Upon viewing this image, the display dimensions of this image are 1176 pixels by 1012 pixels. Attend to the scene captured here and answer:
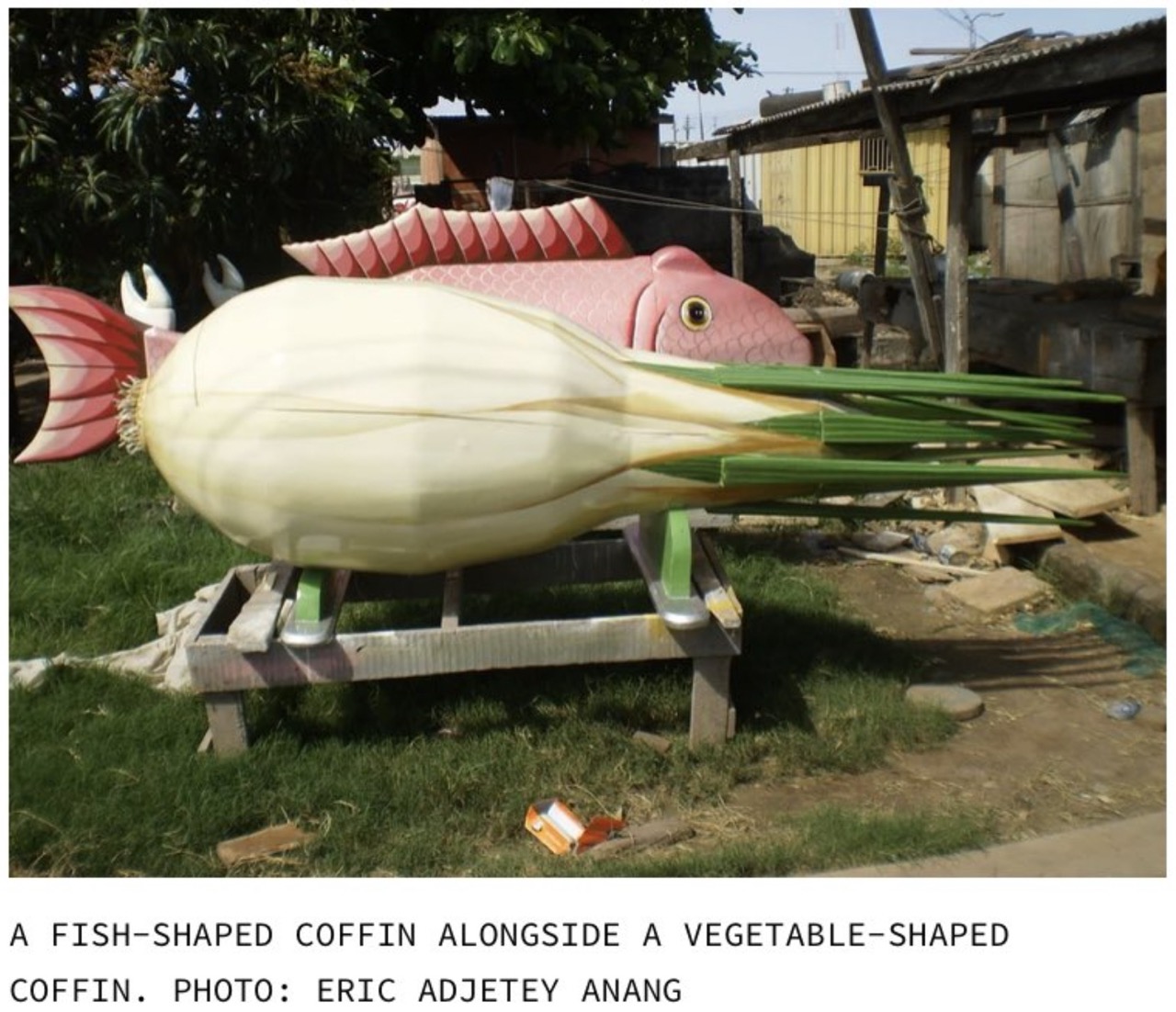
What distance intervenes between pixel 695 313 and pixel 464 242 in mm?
938

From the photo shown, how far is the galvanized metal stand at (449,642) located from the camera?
3.64m

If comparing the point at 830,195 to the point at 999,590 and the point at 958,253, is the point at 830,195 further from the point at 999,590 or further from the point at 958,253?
the point at 999,590

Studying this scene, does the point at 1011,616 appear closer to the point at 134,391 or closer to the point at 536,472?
the point at 536,472

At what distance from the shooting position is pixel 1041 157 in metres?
12.9

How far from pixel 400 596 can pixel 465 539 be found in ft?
2.97

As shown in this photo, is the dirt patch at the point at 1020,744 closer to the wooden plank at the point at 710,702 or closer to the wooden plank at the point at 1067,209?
the wooden plank at the point at 710,702

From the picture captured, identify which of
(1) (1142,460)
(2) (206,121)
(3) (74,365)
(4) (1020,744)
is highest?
(2) (206,121)

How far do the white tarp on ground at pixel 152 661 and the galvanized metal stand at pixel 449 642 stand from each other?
44cm

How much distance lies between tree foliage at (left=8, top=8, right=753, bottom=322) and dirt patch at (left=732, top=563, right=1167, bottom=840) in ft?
12.8

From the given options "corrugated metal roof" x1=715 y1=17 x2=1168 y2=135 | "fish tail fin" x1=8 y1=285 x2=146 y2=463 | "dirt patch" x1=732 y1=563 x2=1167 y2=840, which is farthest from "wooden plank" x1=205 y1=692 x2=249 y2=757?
"corrugated metal roof" x1=715 y1=17 x2=1168 y2=135

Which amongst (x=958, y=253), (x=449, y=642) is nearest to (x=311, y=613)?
(x=449, y=642)

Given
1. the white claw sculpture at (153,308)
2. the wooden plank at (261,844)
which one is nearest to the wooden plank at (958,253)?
the white claw sculpture at (153,308)

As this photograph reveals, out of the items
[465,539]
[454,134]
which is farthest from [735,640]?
[454,134]

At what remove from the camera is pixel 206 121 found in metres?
6.13
